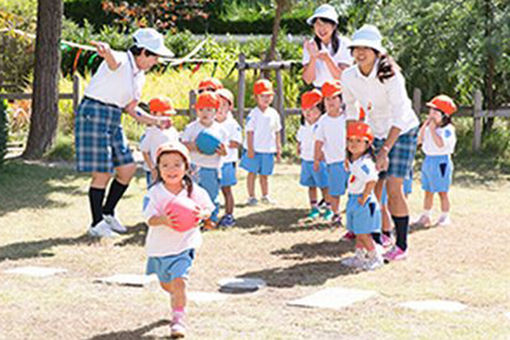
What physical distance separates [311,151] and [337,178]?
0.78m

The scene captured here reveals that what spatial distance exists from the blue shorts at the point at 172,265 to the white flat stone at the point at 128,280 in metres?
1.10

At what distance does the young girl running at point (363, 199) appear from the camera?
22.4 ft

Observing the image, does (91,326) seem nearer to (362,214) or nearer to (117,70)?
(362,214)

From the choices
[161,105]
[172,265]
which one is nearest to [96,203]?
[161,105]

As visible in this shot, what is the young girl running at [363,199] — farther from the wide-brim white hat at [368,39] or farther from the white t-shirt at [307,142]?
the white t-shirt at [307,142]

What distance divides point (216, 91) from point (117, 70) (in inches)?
54.1

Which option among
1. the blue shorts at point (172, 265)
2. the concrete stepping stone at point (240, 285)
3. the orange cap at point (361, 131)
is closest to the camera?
the blue shorts at point (172, 265)

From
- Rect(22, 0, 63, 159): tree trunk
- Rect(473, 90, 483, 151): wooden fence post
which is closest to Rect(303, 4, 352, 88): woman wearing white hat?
Rect(22, 0, 63, 159): tree trunk

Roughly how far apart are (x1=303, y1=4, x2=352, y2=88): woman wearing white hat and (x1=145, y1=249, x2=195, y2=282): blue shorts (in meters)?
3.47

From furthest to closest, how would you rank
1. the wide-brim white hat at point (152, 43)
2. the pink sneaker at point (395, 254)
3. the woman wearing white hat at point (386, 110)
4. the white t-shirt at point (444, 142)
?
the white t-shirt at point (444, 142) < the wide-brim white hat at point (152, 43) < the pink sneaker at point (395, 254) < the woman wearing white hat at point (386, 110)

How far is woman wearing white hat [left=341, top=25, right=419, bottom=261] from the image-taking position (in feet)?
22.3

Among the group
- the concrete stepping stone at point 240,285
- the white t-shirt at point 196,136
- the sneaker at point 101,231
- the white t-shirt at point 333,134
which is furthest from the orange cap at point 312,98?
the concrete stepping stone at point 240,285

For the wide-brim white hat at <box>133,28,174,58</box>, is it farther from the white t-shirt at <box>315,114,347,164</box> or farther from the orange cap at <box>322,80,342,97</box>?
the white t-shirt at <box>315,114,347,164</box>

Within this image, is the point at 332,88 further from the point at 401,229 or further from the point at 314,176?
the point at 401,229
